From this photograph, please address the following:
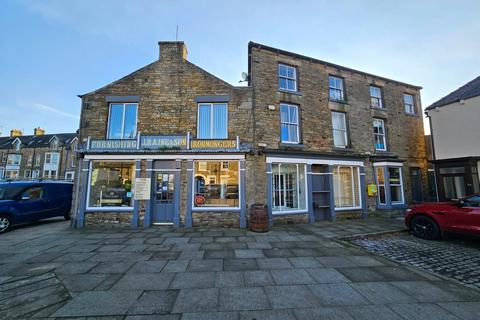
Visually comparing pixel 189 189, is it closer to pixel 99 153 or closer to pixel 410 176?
pixel 99 153

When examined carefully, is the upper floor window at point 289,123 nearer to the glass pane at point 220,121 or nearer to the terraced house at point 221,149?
the terraced house at point 221,149

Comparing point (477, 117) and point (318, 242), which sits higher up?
point (477, 117)

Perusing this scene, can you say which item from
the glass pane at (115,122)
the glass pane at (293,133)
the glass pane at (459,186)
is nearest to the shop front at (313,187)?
the glass pane at (293,133)

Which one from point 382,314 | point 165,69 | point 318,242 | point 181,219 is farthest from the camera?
point 165,69

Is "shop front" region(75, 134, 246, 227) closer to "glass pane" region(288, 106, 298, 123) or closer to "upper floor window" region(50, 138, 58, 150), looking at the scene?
"glass pane" region(288, 106, 298, 123)

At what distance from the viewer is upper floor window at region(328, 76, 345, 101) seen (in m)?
12.9

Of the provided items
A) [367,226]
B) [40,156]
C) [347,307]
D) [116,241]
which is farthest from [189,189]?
[40,156]

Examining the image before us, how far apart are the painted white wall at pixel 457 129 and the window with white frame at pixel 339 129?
621 cm

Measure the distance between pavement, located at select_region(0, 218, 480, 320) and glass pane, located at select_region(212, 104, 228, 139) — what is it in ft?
17.0

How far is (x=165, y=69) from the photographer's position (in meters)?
10.8

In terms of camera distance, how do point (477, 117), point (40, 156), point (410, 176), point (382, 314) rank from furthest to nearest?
point (40, 156)
point (410, 176)
point (477, 117)
point (382, 314)

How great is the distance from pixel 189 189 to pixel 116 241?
350 centimetres

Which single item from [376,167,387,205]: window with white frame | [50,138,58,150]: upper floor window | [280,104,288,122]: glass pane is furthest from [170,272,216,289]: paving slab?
[50,138,58,150]: upper floor window

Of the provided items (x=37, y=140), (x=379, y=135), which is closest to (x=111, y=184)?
(x=379, y=135)
